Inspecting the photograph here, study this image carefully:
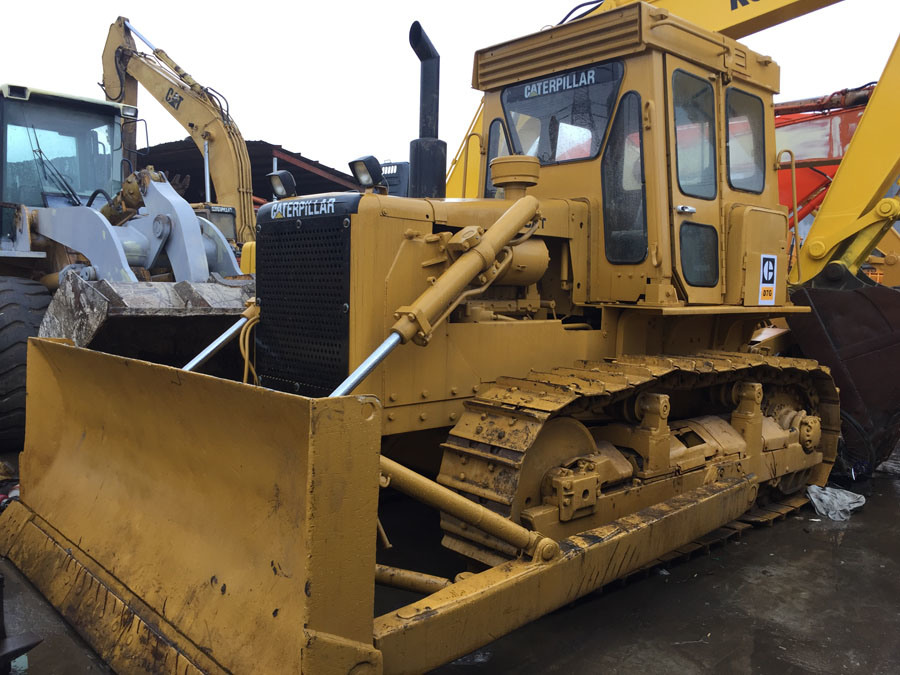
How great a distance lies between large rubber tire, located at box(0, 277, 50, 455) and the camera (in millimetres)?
5695

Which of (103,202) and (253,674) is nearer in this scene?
(253,674)

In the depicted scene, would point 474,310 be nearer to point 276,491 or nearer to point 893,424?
point 276,491

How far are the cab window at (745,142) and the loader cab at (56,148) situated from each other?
6524mm

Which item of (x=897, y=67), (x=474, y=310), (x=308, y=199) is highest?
(x=897, y=67)

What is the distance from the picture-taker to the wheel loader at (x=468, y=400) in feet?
8.23

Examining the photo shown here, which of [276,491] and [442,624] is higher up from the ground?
[276,491]

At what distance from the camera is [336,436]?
2283mm

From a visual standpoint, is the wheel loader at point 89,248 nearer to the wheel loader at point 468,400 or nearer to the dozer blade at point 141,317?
the dozer blade at point 141,317

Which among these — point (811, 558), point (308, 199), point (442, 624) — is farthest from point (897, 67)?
point (442, 624)

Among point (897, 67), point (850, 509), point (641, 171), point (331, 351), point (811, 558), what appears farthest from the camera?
point (897, 67)

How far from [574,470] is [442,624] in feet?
4.15

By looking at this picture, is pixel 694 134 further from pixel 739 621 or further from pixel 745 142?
pixel 739 621

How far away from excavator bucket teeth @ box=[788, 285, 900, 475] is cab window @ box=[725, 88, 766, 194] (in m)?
1.59

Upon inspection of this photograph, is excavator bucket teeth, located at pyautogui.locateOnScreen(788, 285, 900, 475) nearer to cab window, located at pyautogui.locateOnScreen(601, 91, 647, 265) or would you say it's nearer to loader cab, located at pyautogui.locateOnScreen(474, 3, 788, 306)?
loader cab, located at pyautogui.locateOnScreen(474, 3, 788, 306)
